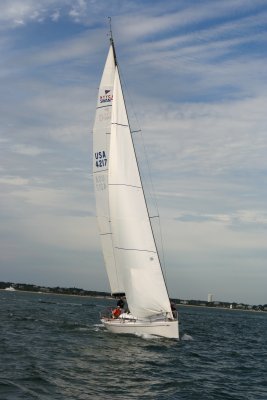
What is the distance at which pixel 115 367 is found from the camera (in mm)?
21828

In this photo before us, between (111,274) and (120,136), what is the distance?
29.2ft

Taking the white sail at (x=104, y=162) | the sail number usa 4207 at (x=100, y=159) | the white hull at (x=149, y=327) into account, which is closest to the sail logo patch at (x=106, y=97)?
the white sail at (x=104, y=162)

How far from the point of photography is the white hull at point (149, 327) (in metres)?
29.4

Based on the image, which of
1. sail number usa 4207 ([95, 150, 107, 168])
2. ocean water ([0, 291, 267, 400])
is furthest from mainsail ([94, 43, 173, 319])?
ocean water ([0, 291, 267, 400])

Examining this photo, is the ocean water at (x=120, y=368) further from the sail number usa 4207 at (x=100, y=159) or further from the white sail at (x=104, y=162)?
the sail number usa 4207 at (x=100, y=159)

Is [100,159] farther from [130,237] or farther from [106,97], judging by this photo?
[130,237]

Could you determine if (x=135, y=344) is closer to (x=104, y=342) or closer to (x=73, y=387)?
(x=104, y=342)

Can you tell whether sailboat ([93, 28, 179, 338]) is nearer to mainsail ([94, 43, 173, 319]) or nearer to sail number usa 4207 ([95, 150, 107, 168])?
mainsail ([94, 43, 173, 319])

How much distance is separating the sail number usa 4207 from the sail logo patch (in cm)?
307

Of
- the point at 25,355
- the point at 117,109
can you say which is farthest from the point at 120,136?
the point at 25,355

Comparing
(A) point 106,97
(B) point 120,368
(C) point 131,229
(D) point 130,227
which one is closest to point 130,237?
(C) point 131,229

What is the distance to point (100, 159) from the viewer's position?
33719 mm

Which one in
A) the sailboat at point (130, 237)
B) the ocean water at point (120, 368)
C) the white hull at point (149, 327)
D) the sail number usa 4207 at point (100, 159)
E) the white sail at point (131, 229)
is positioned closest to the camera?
the ocean water at point (120, 368)

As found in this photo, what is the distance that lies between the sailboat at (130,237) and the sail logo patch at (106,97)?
6cm
